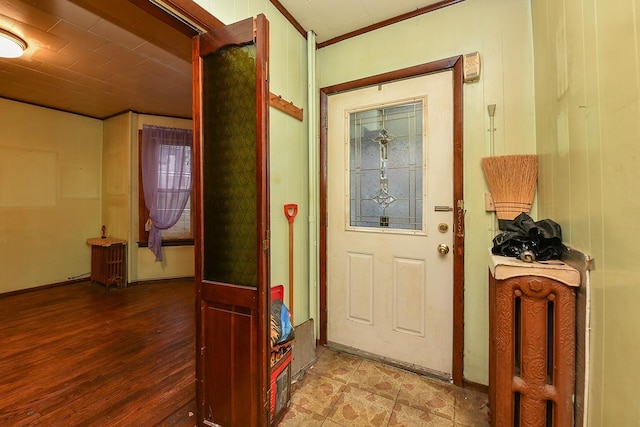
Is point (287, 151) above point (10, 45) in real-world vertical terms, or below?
below

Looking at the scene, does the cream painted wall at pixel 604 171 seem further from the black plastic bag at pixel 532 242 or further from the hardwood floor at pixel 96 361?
the hardwood floor at pixel 96 361

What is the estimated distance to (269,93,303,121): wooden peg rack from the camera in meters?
1.79

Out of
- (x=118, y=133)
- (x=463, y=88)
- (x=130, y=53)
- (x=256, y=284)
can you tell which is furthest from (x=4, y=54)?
(x=463, y=88)

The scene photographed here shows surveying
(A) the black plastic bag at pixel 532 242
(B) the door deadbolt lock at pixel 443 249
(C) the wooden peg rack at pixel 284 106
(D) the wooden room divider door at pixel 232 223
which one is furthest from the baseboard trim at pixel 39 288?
(A) the black plastic bag at pixel 532 242

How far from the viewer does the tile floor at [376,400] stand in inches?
59.0

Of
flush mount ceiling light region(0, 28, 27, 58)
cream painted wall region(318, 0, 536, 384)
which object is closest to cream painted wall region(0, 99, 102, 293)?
flush mount ceiling light region(0, 28, 27, 58)

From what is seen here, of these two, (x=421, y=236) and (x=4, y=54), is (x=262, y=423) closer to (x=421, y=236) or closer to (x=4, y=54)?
(x=421, y=236)

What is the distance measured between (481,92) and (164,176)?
4278 millimetres

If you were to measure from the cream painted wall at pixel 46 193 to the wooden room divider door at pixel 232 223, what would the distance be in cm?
411

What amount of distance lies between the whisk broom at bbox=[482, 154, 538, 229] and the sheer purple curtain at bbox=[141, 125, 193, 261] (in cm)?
406

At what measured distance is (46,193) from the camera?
3.85m

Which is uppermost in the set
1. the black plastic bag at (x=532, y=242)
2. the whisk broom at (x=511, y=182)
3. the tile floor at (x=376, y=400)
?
the whisk broom at (x=511, y=182)

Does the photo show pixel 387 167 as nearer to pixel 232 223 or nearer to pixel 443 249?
pixel 443 249

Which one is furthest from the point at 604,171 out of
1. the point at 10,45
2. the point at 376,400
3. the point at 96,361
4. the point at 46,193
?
the point at 46,193
